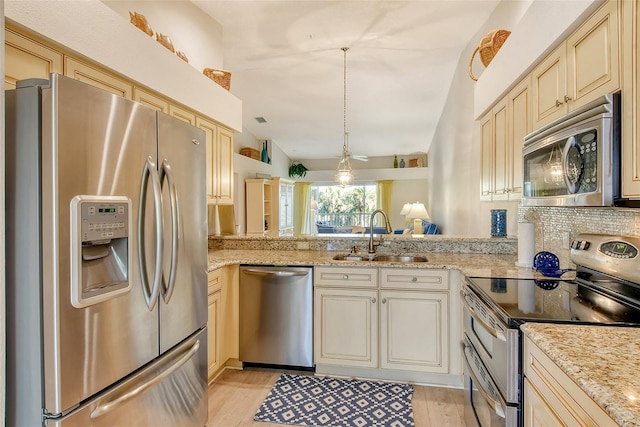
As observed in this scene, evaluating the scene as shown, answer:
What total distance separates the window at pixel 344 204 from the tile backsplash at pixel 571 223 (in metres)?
7.27

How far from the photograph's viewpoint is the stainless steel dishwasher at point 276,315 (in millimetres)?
2590

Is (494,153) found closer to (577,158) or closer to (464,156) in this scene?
(577,158)

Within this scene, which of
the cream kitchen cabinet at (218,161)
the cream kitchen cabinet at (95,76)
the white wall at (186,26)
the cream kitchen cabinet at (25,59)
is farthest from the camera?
the cream kitchen cabinet at (218,161)

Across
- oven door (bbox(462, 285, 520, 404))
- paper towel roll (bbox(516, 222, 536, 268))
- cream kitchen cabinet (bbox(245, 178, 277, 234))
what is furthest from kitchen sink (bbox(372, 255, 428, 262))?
Answer: cream kitchen cabinet (bbox(245, 178, 277, 234))

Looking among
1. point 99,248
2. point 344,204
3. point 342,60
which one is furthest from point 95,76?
point 344,204

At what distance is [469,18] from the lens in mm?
3500

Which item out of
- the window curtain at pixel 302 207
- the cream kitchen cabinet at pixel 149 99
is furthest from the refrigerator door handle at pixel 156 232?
the window curtain at pixel 302 207

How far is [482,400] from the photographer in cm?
156

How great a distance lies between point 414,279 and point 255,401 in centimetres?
131

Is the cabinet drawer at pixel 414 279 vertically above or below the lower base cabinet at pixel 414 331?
above

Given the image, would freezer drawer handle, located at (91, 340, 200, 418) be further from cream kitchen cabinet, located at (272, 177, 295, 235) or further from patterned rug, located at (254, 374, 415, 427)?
cream kitchen cabinet, located at (272, 177, 295, 235)

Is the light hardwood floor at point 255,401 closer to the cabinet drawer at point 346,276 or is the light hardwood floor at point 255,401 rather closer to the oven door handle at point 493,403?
the oven door handle at point 493,403

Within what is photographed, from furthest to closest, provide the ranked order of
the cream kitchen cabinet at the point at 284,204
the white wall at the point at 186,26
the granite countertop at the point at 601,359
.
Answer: the cream kitchen cabinet at the point at 284,204 → the white wall at the point at 186,26 → the granite countertop at the point at 601,359

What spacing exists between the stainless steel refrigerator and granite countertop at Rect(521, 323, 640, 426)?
1.40 m
